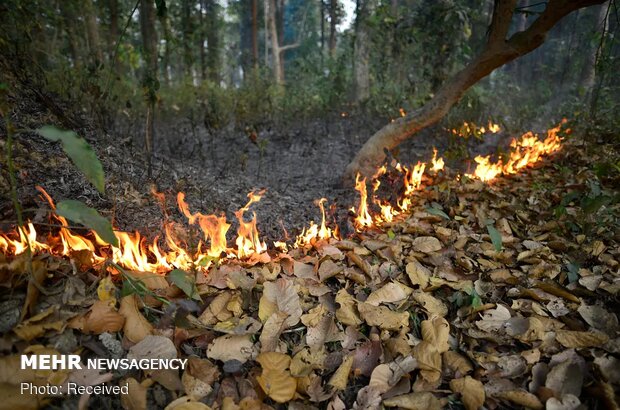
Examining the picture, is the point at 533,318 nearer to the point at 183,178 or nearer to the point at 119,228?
the point at 119,228

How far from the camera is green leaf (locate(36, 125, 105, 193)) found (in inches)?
47.9

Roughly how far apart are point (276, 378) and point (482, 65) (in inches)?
129

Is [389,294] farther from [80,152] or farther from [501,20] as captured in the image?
[501,20]

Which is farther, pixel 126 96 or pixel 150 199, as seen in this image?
pixel 126 96

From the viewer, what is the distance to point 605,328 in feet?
5.16

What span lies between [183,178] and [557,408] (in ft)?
9.55

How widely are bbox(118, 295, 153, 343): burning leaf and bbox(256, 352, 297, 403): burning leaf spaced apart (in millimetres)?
496

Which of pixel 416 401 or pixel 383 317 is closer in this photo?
pixel 416 401

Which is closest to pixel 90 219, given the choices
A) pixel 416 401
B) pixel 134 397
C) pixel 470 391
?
pixel 134 397

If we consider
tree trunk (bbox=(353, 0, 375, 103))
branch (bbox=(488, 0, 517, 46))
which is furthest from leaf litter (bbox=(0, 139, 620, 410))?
tree trunk (bbox=(353, 0, 375, 103))

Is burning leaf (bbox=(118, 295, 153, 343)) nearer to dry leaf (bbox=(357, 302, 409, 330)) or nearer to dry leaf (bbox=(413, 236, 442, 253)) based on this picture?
dry leaf (bbox=(357, 302, 409, 330))

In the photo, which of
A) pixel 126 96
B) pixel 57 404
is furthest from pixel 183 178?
pixel 126 96

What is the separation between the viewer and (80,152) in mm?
1242

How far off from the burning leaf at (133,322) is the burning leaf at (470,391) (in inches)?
50.6
